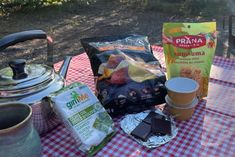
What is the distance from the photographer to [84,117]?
763 mm

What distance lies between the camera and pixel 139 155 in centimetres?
74

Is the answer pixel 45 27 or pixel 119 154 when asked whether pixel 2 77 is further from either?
pixel 45 27

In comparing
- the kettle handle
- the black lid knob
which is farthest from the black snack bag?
the black lid knob

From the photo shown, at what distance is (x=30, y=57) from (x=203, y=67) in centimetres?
261

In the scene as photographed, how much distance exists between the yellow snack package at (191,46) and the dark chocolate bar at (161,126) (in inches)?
7.8

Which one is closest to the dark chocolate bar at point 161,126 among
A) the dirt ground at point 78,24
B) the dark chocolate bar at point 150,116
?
the dark chocolate bar at point 150,116

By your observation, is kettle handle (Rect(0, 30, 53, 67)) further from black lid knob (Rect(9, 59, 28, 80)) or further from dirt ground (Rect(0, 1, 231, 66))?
dirt ground (Rect(0, 1, 231, 66))

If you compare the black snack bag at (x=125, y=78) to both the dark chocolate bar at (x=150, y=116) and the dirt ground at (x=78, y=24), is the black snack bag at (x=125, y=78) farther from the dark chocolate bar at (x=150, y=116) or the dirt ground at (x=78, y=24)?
the dirt ground at (x=78, y=24)

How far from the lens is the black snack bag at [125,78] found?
87cm

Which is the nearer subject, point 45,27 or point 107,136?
point 107,136

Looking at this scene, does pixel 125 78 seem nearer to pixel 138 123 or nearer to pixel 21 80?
pixel 138 123

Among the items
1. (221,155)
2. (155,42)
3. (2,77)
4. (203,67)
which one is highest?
(2,77)

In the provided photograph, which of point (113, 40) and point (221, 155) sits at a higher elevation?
point (113, 40)

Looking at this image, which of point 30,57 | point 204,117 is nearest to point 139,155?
point 204,117
